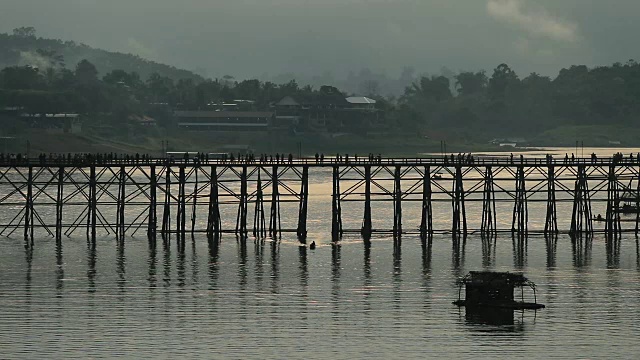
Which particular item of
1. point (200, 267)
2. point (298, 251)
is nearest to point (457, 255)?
point (298, 251)

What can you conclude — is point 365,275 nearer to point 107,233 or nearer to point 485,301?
point 485,301

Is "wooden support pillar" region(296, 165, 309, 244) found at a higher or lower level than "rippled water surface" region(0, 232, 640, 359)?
higher

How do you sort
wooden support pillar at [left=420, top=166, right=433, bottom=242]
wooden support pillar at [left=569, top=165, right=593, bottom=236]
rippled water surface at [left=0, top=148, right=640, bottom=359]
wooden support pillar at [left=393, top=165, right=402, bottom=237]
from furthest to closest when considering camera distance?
wooden support pillar at [left=569, top=165, right=593, bottom=236]
wooden support pillar at [left=393, top=165, right=402, bottom=237]
wooden support pillar at [left=420, top=166, right=433, bottom=242]
rippled water surface at [left=0, top=148, right=640, bottom=359]

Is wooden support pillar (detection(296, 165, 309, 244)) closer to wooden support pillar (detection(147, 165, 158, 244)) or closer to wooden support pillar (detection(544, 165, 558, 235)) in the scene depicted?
wooden support pillar (detection(147, 165, 158, 244))

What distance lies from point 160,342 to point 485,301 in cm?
1930

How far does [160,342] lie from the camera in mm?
71562

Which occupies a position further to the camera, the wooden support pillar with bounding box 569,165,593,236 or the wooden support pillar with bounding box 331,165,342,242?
the wooden support pillar with bounding box 569,165,593,236

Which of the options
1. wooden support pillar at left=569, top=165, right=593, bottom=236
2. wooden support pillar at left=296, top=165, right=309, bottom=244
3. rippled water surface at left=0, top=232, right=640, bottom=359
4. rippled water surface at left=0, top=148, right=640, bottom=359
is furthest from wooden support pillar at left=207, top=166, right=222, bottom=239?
wooden support pillar at left=569, top=165, right=593, bottom=236

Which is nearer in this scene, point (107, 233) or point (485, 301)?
point (485, 301)

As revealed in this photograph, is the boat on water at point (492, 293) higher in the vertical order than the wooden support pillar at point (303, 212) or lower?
lower

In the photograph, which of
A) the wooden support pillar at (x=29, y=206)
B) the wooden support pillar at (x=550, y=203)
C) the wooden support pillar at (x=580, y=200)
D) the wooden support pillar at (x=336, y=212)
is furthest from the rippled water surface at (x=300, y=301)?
the wooden support pillar at (x=336, y=212)

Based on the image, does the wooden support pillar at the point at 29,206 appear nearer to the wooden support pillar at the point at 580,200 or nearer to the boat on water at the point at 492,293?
the boat on water at the point at 492,293

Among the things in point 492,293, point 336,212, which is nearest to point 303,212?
point 336,212

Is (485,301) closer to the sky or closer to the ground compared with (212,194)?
closer to the ground
